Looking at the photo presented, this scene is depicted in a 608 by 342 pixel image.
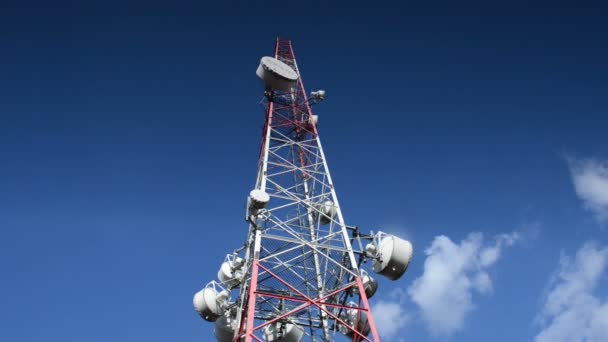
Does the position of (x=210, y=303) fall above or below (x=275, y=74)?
below

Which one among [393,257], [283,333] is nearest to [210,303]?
[283,333]

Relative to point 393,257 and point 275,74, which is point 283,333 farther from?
point 275,74

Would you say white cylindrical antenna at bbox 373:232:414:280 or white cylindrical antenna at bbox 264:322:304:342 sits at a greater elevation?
white cylindrical antenna at bbox 373:232:414:280

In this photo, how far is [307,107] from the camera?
2678cm

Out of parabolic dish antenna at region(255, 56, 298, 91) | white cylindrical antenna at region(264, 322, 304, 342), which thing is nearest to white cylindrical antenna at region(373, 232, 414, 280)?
white cylindrical antenna at region(264, 322, 304, 342)

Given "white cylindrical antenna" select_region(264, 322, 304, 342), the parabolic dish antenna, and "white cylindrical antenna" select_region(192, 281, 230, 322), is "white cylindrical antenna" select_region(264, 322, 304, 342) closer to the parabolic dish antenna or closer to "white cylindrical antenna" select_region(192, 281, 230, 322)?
"white cylindrical antenna" select_region(192, 281, 230, 322)

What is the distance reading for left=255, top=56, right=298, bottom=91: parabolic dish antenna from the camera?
24.7 m

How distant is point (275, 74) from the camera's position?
81.1 feet

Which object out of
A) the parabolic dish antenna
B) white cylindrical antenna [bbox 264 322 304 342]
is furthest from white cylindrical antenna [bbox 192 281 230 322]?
the parabolic dish antenna

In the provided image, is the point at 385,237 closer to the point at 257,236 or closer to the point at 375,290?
the point at 375,290

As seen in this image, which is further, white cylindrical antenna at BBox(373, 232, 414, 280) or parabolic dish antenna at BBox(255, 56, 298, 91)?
parabolic dish antenna at BBox(255, 56, 298, 91)

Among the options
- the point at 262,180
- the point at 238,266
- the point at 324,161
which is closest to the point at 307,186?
the point at 324,161

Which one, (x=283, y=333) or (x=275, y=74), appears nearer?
(x=283, y=333)

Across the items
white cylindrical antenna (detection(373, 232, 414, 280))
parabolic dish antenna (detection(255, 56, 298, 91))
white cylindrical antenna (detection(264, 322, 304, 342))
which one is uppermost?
parabolic dish antenna (detection(255, 56, 298, 91))
